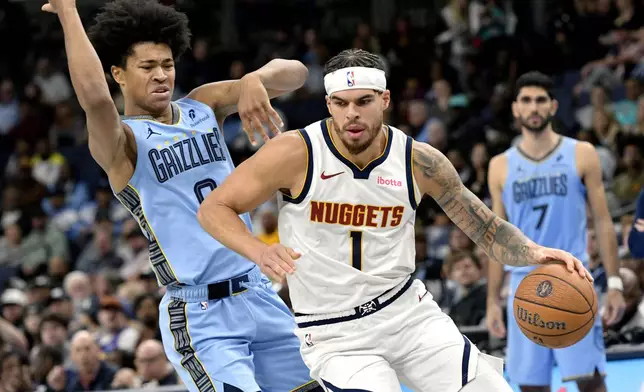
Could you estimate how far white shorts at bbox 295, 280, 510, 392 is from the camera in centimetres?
432

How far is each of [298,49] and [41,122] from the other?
4021 millimetres

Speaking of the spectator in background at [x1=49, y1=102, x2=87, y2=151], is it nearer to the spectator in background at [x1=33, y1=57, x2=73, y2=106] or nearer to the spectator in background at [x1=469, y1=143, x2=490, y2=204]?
the spectator in background at [x1=33, y1=57, x2=73, y2=106]

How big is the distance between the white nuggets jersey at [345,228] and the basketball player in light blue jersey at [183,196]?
1.08 feet

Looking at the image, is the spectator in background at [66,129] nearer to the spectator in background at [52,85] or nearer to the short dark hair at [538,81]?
the spectator in background at [52,85]

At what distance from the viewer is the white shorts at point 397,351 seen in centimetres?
432

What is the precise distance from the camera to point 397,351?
14.5 feet

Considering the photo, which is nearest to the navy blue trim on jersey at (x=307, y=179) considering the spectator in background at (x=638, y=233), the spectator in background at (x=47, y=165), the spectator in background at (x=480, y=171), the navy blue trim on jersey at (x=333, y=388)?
the navy blue trim on jersey at (x=333, y=388)

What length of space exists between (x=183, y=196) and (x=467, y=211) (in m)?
1.23

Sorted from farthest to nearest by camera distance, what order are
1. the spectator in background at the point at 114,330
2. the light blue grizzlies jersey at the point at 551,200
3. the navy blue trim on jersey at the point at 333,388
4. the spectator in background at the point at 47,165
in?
the spectator in background at the point at 47,165, the spectator in background at the point at 114,330, the light blue grizzlies jersey at the point at 551,200, the navy blue trim on jersey at the point at 333,388

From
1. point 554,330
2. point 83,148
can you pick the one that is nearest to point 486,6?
point 83,148

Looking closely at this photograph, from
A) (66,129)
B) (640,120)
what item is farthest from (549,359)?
(66,129)

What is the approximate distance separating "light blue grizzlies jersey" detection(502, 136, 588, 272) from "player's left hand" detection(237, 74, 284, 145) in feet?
9.37

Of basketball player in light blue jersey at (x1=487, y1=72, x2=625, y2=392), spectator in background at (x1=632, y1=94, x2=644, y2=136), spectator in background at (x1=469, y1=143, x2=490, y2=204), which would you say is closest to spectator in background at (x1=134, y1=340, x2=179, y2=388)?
basketball player in light blue jersey at (x1=487, y1=72, x2=625, y2=392)

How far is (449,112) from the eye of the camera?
525 inches
